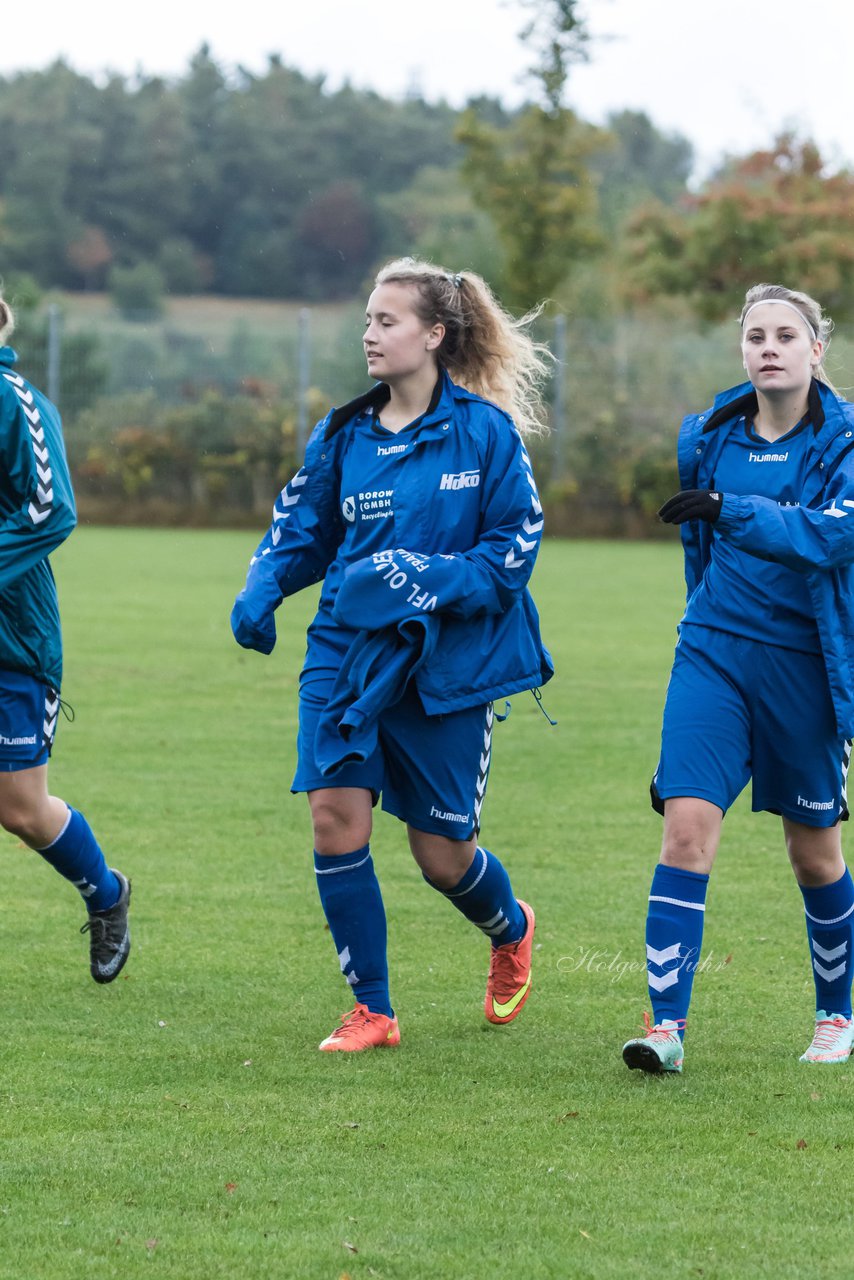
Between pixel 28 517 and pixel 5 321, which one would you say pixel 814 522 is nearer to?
pixel 28 517

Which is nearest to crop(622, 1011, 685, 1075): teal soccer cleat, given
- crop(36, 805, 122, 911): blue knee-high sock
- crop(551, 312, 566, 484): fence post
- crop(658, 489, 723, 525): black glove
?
crop(658, 489, 723, 525): black glove

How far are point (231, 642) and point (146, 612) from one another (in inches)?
92.0

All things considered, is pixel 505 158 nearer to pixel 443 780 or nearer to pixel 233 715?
pixel 233 715

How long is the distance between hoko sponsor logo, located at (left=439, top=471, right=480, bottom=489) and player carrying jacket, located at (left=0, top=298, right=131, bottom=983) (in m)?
1.16

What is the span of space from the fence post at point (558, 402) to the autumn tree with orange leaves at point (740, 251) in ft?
19.9

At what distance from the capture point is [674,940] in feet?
16.4

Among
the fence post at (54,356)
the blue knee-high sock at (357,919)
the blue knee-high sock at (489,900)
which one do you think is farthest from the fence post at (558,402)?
the blue knee-high sock at (357,919)

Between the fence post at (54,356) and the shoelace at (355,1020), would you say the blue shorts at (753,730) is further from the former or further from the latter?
the fence post at (54,356)

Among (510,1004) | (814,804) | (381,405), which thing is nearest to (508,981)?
(510,1004)

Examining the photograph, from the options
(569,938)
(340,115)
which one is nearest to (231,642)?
(569,938)

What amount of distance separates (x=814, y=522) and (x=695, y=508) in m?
0.31

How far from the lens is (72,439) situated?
3322cm

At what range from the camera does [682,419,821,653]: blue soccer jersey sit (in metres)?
5.04

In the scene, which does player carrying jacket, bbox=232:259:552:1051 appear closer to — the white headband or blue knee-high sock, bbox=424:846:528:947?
blue knee-high sock, bbox=424:846:528:947
